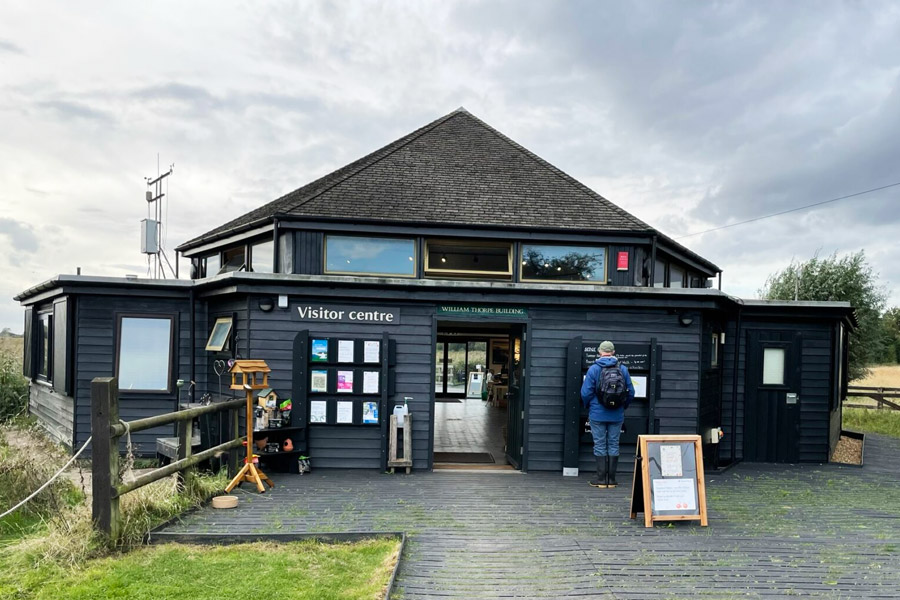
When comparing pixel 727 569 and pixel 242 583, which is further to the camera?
pixel 727 569

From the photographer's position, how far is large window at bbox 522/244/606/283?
1062 cm

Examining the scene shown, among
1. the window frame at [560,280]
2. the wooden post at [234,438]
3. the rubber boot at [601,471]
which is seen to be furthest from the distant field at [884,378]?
the wooden post at [234,438]

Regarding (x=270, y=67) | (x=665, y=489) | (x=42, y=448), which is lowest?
(x=42, y=448)

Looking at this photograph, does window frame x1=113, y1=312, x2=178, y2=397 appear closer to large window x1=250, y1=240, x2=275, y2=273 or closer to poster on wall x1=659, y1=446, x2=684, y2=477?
large window x1=250, y1=240, x2=275, y2=273

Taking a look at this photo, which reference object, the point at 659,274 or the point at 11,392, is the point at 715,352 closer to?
the point at 659,274

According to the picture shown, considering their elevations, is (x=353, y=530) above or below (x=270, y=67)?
below

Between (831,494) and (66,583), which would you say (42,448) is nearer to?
(66,583)

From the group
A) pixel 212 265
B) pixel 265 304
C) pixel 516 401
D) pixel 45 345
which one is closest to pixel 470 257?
pixel 516 401

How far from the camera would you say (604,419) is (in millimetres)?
7957

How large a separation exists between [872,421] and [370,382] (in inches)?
647

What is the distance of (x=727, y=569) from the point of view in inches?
209

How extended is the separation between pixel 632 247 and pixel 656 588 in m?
6.86

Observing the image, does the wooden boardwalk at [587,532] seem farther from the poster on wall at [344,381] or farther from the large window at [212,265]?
the large window at [212,265]

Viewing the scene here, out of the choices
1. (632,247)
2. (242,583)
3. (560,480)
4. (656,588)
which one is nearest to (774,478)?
(560,480)
